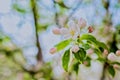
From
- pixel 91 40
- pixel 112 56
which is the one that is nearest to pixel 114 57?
pixel 112 56

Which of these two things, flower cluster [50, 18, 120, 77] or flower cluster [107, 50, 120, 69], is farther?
flower cluster [107, 50, 120, 69]

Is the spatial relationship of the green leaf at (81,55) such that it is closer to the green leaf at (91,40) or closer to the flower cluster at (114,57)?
the green leaf at (91,40)

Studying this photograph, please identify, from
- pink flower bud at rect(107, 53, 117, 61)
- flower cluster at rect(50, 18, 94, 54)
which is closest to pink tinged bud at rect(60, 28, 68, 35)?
flower cluster at rect(50, 18, 94, 54)

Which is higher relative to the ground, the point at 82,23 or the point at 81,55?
the point at 82,23

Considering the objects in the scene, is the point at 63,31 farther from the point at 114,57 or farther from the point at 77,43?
the point at 114,57

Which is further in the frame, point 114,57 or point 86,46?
point 114,57

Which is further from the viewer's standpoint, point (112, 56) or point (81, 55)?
point (112, 56)

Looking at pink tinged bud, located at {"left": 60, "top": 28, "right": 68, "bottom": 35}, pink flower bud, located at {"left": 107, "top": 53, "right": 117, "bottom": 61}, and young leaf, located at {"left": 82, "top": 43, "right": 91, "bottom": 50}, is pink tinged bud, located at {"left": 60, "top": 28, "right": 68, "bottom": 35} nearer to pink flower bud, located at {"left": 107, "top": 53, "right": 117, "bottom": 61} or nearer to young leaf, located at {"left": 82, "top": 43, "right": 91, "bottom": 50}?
young leaf, located at {"left": 82, "top": 43, "right": 91, "bottom": 50}

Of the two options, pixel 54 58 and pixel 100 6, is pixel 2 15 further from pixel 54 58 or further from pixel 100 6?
pixel 100 6

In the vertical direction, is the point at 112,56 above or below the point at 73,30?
below

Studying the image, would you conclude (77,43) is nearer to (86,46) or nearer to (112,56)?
(86,46)

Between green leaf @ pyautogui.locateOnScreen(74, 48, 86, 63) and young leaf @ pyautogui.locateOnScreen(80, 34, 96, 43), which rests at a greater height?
young leaf @ pyautogui.locateOnScreen(80, 34, 96, 43)

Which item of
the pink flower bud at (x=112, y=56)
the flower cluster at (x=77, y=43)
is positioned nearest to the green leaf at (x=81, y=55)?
the flower cluster at (x=77, y=43)
